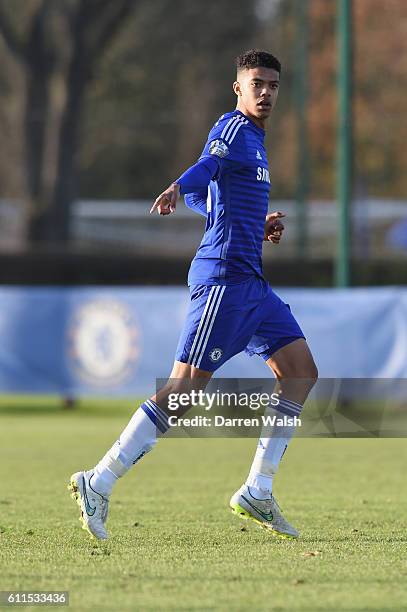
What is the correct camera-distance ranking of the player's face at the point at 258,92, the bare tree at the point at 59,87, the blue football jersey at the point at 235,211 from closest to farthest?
1. the blue football jersey at the point at 235,211
2. the player's face at the point at 258,92
3. the bare tree at the point at 59,87

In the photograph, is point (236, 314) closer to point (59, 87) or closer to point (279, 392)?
point (279, 392)

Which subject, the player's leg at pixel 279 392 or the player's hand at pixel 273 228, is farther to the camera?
the player's hand at pixel 273 228

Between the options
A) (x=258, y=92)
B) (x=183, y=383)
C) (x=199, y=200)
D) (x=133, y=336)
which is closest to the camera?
(x=183, y=383)

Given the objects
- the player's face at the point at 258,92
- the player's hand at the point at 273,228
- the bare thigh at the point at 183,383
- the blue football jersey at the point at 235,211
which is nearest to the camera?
the bare thigh at the point at 183,383

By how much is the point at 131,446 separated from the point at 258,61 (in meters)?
2.10

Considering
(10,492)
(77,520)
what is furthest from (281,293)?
(77,520)

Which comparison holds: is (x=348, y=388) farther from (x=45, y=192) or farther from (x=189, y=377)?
(x=45, y=192)

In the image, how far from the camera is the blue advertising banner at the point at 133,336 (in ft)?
56.7

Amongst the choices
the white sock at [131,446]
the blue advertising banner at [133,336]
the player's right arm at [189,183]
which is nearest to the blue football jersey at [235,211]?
the player's right arm at [189,183]

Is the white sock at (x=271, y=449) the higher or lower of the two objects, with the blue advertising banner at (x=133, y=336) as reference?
higher

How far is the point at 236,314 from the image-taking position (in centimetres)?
727

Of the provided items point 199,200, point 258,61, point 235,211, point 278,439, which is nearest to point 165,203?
point 235,211

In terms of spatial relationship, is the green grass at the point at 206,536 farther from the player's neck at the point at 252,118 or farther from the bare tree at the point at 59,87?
the bare tree at the point at 59,87

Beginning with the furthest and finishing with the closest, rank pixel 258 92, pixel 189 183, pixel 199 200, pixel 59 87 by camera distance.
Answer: pixel 59 87 < pixel 199 200 < pixel 258 92 < pixel 189 183
